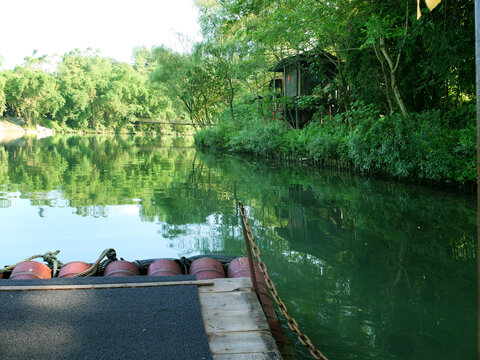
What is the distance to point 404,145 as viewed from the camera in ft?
40.4

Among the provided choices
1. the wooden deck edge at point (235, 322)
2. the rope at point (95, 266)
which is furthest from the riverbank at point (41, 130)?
the wooden deck edge at point (235, 322)

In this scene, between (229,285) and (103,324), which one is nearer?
(103,324)

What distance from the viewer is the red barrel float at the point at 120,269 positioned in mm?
4000

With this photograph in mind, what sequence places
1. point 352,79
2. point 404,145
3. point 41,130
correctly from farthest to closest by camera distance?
A: 1. point 41,130
2. point 352,79
3. point 404,145

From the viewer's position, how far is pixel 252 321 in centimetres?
289

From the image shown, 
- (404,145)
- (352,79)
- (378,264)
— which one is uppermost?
(352,79)

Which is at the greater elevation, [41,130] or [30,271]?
[41,130]

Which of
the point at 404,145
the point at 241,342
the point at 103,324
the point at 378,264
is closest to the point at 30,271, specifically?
the point at 103,324

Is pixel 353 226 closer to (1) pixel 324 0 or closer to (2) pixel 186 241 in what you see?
(2) pixel 186 241

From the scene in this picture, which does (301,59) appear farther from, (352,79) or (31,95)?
(31,95)

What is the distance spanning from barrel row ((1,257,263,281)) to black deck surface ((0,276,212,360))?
0.54 meters

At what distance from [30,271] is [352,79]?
16559 mm

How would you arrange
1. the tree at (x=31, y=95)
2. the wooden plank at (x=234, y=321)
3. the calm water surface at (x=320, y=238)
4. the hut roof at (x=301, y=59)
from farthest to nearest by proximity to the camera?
the tree at (x=31, y=95) < the hut roof at (x=301, y=59) < the calm water surface at (x=320, y=238) < the wooden plank at (x=234, y=321)

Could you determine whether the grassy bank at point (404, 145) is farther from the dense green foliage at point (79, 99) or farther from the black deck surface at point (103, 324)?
the dense green foliage at point (79, 99)
